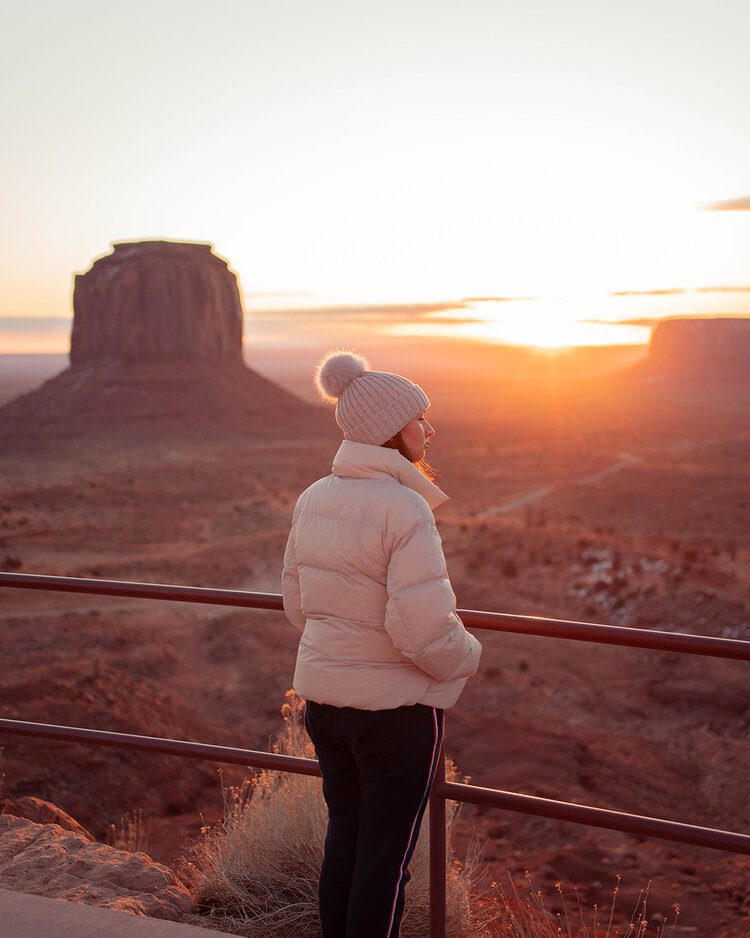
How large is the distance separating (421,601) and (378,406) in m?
0.50

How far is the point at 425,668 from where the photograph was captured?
210 cm

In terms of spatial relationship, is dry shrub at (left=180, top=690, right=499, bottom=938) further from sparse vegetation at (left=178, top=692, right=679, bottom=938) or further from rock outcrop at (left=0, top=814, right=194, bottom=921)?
rock outcrop at (left=0, top=814, right=194, bottom=921)

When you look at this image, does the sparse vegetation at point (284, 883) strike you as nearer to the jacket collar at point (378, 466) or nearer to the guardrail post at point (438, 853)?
the guardrail post at point (438, 853)

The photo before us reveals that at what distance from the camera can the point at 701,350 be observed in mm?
149500

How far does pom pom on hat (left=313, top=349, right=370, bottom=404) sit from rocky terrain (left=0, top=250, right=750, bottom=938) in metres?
3.95

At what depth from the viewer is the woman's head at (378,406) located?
7.18ft

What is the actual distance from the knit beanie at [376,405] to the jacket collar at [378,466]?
0.04 metres

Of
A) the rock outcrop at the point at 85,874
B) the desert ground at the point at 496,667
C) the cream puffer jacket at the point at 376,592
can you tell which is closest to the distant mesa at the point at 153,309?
the desert ground at the point at 496,667

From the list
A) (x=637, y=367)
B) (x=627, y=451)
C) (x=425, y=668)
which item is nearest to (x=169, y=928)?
(x=425, y=668)

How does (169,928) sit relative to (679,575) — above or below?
above

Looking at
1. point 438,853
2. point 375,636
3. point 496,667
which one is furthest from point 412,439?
point 496,667

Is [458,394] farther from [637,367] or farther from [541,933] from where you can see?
[541,933]

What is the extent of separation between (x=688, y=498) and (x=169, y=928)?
124ft

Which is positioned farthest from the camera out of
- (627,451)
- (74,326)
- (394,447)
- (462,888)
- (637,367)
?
(637,367)
